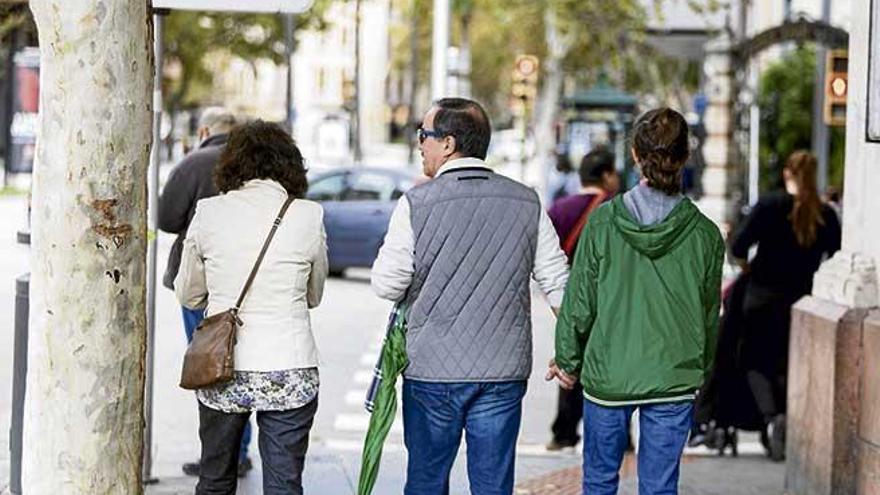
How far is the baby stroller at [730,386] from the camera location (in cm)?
1045

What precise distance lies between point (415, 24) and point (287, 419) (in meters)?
60.3

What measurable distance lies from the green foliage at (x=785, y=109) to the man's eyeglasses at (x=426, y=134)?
27905mm

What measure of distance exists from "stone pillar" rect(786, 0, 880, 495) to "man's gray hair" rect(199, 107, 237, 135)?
9.85ft

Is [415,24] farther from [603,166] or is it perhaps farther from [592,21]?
[603,166]

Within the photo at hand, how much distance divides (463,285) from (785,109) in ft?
97.6

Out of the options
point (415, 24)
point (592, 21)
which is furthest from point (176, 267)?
point (415, 24)

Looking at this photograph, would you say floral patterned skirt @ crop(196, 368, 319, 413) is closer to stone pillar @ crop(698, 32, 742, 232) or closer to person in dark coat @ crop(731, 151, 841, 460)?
person in dark coat @ crop(731, 151, 841, 460)

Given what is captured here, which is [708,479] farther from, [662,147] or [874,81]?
[662,147]

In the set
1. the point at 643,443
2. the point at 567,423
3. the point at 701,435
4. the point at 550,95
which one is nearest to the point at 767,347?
the point at 701,435

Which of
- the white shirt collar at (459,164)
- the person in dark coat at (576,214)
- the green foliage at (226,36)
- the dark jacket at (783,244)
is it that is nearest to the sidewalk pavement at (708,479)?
the person in dark coat at (576,214)

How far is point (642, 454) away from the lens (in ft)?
22.2

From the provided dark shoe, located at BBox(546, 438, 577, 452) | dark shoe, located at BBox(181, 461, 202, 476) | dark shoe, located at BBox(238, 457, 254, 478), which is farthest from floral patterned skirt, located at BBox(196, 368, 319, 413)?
dark shoe, located at BBox(546, 438, 577, 452)

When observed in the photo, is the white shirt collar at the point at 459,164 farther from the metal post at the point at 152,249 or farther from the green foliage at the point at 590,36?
the green foliage at the point at 590,36

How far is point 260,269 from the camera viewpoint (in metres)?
6.52
